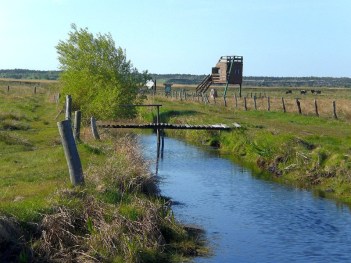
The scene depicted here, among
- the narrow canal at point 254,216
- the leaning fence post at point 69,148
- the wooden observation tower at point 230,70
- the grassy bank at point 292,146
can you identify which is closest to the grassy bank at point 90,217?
the leaning fence post at point 69,148

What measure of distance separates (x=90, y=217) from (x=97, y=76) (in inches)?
1152

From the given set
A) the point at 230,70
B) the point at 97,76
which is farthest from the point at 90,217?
the point at 230,70

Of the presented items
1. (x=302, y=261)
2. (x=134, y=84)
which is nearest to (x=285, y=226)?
(x=302, y=261)

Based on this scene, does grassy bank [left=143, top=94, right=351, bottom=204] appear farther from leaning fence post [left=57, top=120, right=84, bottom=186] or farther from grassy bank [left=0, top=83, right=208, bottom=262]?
leaning fence post [left=57, top=120, right=84, bottom=186]

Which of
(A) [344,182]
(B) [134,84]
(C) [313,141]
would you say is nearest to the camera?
(A) [344,182]

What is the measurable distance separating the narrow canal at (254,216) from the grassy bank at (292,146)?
1.33m

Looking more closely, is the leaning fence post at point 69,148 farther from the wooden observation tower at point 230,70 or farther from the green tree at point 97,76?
the wooden observation tower at point 230,70

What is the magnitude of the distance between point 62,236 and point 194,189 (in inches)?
468

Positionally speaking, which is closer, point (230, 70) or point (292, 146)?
point (292, 146)

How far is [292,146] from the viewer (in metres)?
30.2

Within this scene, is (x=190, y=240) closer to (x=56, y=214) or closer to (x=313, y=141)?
(x=56, y=214)

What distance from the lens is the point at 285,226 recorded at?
19.7 m

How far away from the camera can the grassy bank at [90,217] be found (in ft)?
45.7

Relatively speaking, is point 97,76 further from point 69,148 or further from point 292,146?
point 69,148
